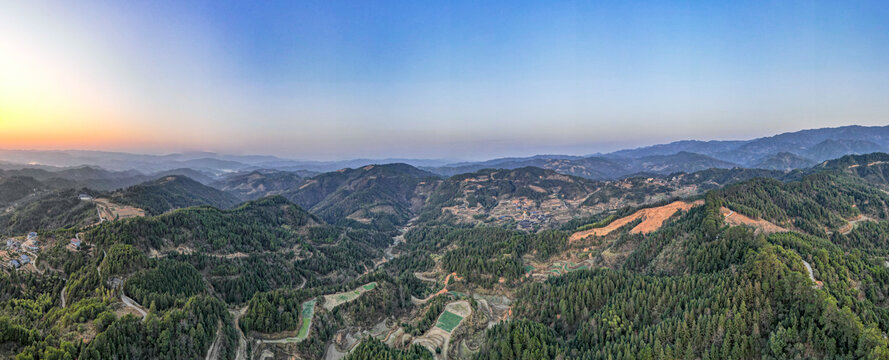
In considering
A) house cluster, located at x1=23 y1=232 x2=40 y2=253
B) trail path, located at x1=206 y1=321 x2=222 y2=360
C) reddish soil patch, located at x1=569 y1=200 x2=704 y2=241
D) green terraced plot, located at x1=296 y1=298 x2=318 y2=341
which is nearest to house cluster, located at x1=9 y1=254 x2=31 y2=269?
house cluster, located at x1=23 y1=232 x2=40 y2=253

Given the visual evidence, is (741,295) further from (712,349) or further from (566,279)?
(566,279)

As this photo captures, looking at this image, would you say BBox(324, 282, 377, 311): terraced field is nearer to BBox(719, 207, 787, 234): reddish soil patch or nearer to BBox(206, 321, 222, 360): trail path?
BBox(206, 321, 222, 360): trail path

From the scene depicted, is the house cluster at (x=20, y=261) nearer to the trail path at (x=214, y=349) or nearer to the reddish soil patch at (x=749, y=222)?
the trail path at (x=214, y=349)

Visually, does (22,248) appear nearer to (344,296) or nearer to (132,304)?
(132,304)

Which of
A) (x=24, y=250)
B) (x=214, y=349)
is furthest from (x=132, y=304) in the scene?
(x=24, y=250)

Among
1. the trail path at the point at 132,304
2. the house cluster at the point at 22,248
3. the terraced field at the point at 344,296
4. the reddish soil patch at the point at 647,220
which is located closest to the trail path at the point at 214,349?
the trail path at the point at 132,304
